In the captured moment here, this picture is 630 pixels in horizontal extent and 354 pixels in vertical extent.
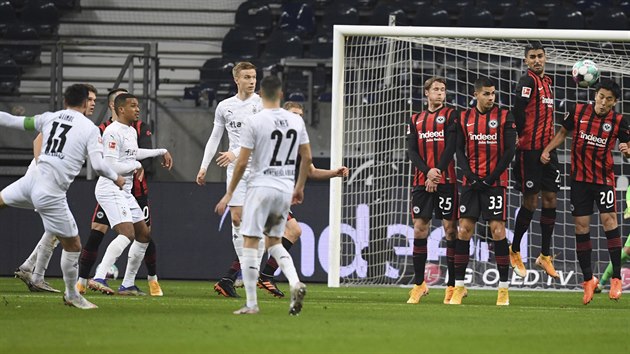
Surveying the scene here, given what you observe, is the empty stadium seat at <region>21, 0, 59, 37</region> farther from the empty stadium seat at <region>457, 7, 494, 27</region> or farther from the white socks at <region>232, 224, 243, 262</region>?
the white socks at <region>232, 224, 243, 262</region>

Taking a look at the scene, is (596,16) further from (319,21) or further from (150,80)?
(150,80)

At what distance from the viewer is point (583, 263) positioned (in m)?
11.5

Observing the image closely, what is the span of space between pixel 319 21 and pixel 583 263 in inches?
416

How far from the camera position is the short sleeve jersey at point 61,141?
8.84 metres

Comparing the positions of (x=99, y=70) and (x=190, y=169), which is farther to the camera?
(x=99, y=70)

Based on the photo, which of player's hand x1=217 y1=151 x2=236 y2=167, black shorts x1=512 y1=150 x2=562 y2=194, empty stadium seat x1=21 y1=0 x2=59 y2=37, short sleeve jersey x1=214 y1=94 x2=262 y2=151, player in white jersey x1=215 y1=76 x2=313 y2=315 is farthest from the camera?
empty stadium seat x1=21 y1=0 x2=59 y2=37

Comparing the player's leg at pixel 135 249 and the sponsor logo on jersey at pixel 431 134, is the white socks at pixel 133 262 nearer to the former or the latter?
the player's leg at pixel 135 249

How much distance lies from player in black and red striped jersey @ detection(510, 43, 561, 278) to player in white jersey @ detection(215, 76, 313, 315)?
3.54 metres

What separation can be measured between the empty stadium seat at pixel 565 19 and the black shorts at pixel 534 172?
8444 millimetres

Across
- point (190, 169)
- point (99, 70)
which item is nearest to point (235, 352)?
point (190, 169)

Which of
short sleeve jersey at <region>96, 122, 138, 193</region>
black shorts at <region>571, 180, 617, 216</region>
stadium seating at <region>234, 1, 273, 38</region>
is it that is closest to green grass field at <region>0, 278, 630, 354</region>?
black shorts at <region>571, 180, 617, 216</region>

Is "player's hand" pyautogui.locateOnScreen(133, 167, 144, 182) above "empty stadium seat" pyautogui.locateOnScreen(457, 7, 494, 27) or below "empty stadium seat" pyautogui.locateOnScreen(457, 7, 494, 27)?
below

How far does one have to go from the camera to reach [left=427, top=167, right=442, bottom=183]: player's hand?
10.8m

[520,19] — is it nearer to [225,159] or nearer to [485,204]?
[485,204]
